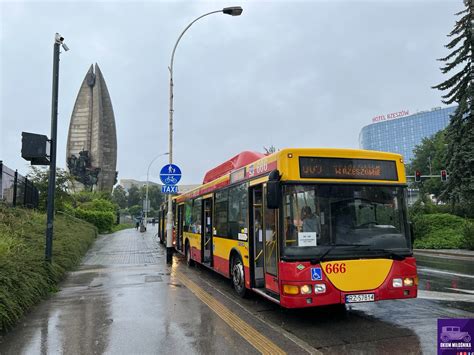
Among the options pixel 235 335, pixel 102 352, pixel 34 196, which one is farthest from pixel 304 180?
pixel 34 196

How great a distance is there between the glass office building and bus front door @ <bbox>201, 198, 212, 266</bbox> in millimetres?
107668

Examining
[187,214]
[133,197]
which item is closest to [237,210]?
[187,214]

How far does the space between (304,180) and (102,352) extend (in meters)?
3.82

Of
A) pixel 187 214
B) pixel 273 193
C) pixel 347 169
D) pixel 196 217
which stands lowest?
pixel 196 217

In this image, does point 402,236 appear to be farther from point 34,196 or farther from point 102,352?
point 34,196

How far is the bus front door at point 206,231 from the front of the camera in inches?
455

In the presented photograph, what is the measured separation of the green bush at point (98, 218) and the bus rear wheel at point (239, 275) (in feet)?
101

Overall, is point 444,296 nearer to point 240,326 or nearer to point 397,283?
point 397,283

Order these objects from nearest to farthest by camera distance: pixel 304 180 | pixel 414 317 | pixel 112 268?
pixel 304 180 → pixel 414 317 → pixel 112 268

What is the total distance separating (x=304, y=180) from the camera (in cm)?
638

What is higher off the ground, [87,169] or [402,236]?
[87,169]

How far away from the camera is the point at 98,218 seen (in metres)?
39.4

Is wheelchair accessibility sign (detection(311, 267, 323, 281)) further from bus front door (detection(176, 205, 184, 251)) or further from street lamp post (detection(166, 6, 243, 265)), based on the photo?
bus front door (detection(176, 205, 184, 251))

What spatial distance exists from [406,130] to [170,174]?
120 meters
